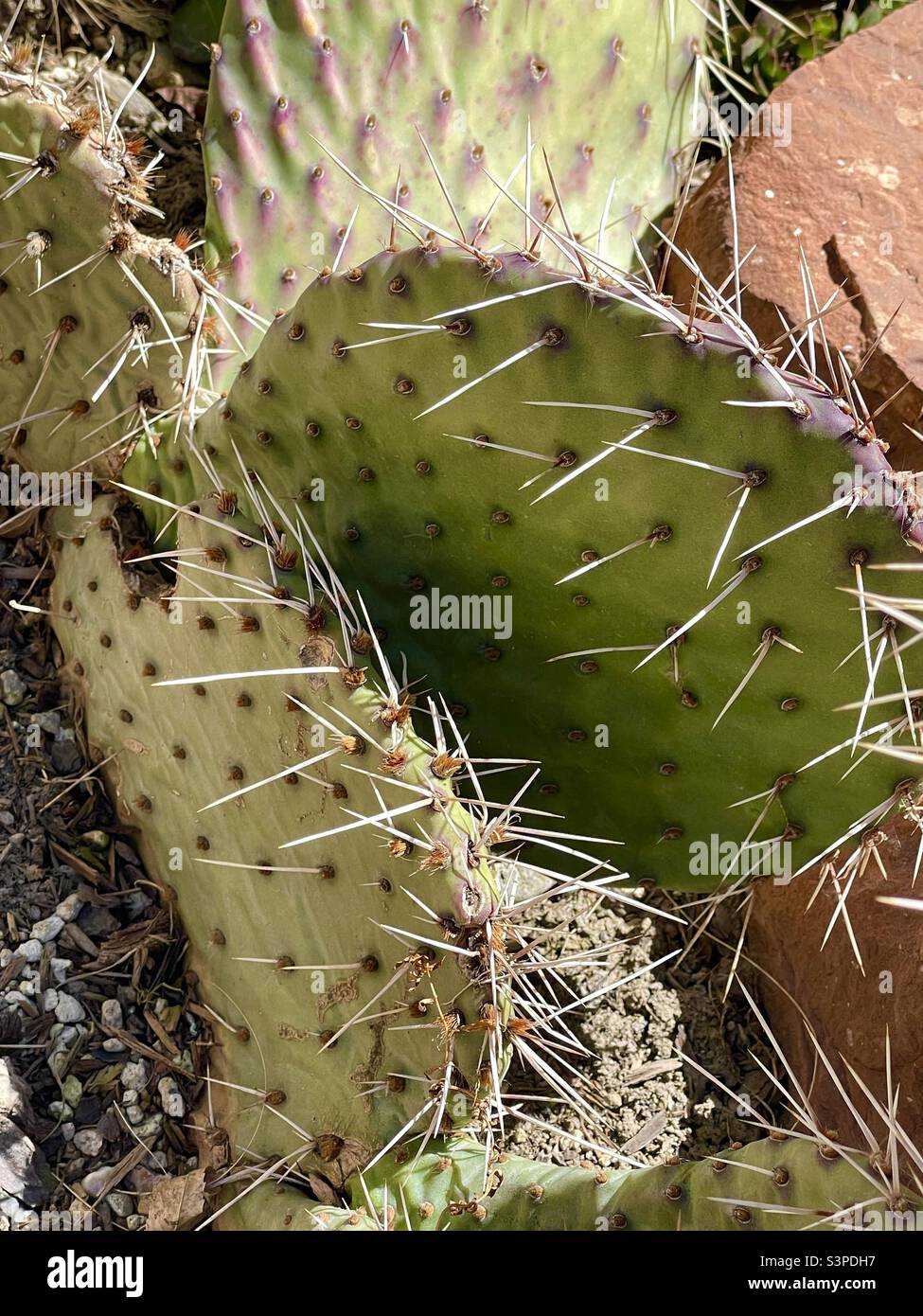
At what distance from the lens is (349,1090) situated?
1.58 m

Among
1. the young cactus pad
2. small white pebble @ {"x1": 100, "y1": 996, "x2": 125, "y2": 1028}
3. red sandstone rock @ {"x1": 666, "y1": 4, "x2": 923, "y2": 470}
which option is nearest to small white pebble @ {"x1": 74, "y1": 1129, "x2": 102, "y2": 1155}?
small white pebble @ {"x1": 100, "y1": 996, "x2": 125, "y2": 1028}

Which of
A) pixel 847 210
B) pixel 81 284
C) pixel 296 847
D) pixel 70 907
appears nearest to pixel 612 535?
pixel 296 847

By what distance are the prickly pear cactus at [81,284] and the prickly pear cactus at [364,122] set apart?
0.19 meters

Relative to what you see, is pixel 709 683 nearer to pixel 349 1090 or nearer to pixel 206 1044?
pixel 349 1090

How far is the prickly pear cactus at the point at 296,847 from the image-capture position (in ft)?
4.60

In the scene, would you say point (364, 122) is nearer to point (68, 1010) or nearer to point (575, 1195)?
point (68, 1010)

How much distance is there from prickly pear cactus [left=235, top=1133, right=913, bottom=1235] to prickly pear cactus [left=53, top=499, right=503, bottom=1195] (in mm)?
63

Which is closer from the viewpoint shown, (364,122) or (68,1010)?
(68,1010)

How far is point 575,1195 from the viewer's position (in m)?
1.51

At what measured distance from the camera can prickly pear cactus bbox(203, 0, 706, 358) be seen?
200 cm

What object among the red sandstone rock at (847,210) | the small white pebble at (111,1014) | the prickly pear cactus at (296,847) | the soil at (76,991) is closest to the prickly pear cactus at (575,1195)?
the prickly pear cactus at (296,847)

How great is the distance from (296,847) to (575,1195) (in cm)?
54

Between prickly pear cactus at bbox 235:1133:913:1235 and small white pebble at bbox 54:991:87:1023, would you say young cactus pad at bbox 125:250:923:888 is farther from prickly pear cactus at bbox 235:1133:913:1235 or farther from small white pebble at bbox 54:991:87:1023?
small white pebble at bbox 54:991:87:1023

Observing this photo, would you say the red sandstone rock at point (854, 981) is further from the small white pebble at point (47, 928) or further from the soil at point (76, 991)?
the small white pebble at point (47, 928)
